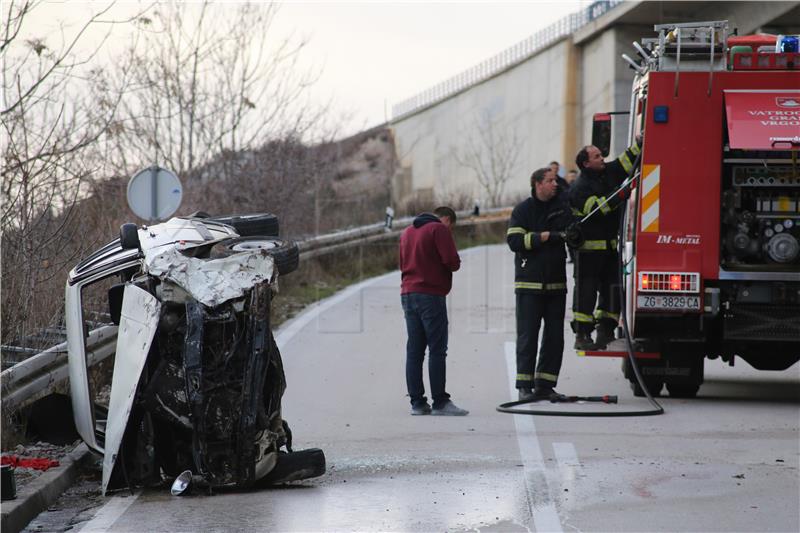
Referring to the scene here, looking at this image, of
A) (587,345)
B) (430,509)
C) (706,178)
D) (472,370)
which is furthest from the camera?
(472,370)

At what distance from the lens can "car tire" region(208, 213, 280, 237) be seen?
8.62 meters

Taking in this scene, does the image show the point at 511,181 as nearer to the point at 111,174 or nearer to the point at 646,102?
the point at 111,174

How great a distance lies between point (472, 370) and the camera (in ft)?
44.1

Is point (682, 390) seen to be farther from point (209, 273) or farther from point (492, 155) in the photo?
point (492, 155)

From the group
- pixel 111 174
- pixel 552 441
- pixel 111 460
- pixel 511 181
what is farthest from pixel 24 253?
pixel 511 181

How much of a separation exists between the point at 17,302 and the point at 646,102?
562 cm

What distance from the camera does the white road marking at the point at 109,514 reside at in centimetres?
672

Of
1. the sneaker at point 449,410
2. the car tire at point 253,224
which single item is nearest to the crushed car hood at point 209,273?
the car tire at point 253,224

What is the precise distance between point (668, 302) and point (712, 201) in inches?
38.0

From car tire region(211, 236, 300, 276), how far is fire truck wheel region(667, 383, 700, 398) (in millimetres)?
4709

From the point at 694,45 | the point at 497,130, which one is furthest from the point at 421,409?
the point at 497,130

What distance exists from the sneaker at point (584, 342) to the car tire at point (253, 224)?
3.82 metres

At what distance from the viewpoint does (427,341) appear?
432 inches

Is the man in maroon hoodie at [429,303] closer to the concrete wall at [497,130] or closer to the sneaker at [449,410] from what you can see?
the sneaker at [449,410]
